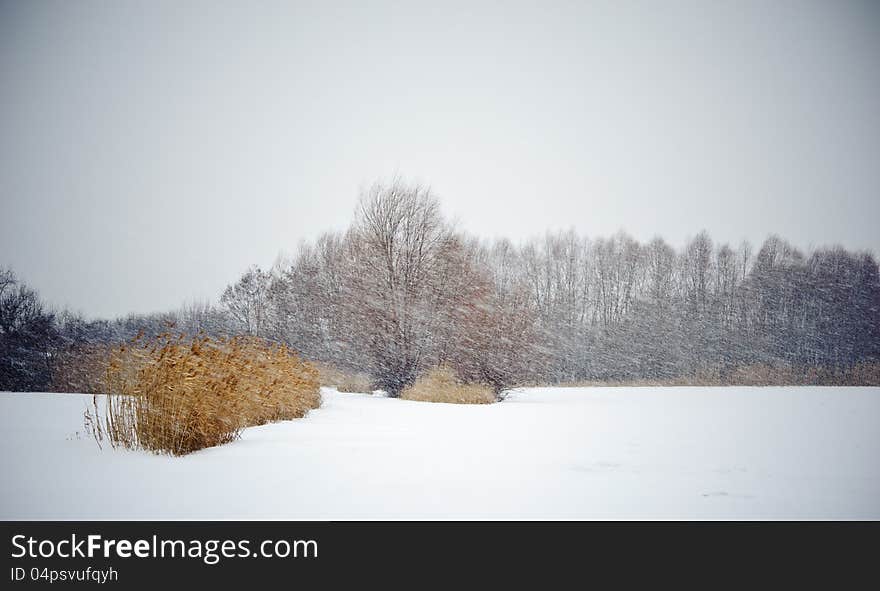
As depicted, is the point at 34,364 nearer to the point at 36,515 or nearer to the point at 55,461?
the point at 55,461

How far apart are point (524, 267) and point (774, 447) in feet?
91.9

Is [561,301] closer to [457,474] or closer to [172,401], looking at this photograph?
[457,474]

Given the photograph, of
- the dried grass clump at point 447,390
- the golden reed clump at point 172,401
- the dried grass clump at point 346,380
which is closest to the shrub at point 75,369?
the dried grass clump at point 346,380

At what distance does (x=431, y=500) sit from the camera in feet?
10.3

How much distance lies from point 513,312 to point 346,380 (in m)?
9.27

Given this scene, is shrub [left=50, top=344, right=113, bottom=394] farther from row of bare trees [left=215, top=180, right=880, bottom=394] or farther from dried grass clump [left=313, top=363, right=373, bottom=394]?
row of bare trees [left=215, top=180, right=880, bottom=394]

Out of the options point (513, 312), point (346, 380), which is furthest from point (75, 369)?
point (513, 312)

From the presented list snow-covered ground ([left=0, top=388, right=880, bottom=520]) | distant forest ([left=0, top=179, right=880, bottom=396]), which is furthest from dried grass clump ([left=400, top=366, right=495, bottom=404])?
snow-covered ground ([left=0, top=388, right=880, bottom=520])

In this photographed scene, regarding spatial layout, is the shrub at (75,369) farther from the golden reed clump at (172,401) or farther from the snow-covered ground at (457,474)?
the golden reed clump at (172,401)

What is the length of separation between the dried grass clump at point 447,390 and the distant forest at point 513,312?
25.4 inches

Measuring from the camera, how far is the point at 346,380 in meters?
19.7

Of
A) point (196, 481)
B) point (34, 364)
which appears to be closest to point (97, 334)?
point (34, 364)

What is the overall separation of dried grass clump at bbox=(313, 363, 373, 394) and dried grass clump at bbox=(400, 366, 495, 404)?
4.78 m
